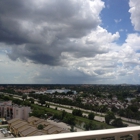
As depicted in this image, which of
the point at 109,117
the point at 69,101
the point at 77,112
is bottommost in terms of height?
the point at 109,117

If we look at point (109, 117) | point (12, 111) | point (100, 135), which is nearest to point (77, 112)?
point (109, 117)

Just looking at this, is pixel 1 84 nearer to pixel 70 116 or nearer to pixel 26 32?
pixel 26 32

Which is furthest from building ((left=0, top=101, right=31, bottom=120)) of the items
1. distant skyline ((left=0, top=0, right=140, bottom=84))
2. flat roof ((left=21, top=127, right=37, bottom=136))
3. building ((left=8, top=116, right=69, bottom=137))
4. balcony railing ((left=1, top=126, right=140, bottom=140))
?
balcony railing ((left=1, top=126, right=140, bottom=140))

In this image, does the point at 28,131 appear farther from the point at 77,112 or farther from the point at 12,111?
the point at 77,112

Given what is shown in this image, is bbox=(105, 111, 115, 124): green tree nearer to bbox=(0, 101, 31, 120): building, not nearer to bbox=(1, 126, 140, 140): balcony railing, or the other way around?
bbox=(0, 101, 31, 120): building

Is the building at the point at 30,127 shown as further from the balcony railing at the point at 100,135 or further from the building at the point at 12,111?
the balcony railing at the point at 100,135

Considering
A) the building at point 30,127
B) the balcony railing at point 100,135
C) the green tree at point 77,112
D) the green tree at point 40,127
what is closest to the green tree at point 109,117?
the green tree at point 77,112
